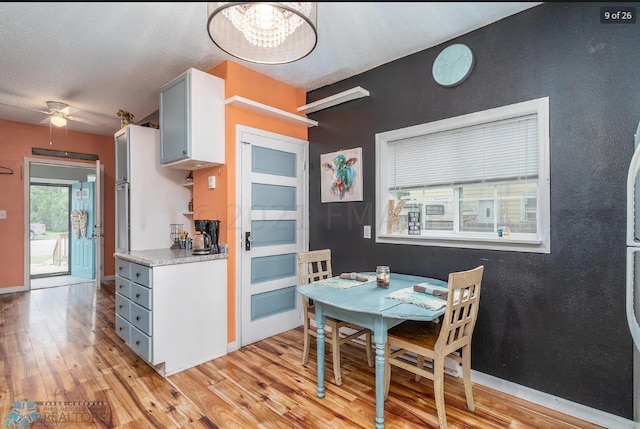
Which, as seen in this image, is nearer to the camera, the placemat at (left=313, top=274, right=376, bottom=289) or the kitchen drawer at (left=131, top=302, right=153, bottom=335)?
the placemat at (left=313, top=274, right=376, bottom=289)

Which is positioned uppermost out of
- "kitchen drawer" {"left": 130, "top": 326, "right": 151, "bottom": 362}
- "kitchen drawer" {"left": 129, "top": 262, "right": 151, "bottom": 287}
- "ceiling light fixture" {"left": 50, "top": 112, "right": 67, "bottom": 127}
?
"ceiling light fixture" {"left": 50, "top": 112, "right": 67, "bottom": 127}

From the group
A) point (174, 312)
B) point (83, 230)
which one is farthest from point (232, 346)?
point (83, 230)

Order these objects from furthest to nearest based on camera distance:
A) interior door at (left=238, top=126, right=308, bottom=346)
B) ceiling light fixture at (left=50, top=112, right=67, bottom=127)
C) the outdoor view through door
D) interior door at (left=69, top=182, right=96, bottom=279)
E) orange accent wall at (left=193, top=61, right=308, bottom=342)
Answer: the outdoor view through door, interior door at (left=69, top=182, right=96, bottom=279), ceiling light fixture at (left=50, top=112, right=67, bottom=127), interior door at (left=238, top=126, right=308, bottom=346), orange accent wall at (left=193, top=61, right=308, bottom=342)

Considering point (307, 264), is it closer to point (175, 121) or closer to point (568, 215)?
point (175, 121)

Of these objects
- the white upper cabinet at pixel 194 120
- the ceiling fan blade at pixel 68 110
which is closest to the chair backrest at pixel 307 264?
the white upper cabinet at pixel 194 120

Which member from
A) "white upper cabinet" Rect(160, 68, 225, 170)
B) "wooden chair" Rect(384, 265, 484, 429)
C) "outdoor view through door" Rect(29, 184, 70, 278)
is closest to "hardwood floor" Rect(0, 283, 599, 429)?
"wooden chair" Rect(384, 265, 484, 429)

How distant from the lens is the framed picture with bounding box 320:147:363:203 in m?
3.06

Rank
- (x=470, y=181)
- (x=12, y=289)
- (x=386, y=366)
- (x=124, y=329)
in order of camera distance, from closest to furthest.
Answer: (x=386, y=366)
(x=470, y=181)
(x=124, y=329)
(x=12, y=289)

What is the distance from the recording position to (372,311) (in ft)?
5.63

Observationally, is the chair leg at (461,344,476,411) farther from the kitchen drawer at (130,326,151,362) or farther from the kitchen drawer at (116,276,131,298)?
the kitchen drawer at (116,276,131,298)

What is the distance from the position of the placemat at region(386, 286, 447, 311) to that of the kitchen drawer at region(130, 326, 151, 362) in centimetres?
188

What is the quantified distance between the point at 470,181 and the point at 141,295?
→ 2.78 meters

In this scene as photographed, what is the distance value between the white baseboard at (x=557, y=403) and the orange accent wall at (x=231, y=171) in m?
2.14

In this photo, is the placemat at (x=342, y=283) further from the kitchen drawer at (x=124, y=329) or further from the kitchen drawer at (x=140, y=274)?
the kitchen drawer at (x=124, y=329)
